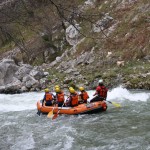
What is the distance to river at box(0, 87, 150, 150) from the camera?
9641 millimetres

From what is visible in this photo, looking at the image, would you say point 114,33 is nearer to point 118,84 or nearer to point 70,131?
point 118,84

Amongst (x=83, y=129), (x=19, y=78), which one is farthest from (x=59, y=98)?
(x=19, y=78)

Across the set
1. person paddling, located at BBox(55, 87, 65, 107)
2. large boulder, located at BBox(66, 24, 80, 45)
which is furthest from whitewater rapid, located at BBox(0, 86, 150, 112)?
large boulder, located at BBox(66, 24, 80, 45)

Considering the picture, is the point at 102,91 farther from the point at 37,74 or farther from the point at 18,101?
the point at 37,74

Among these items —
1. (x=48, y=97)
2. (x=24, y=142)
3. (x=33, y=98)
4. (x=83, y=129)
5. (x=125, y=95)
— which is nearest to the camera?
(x=24, y=142)

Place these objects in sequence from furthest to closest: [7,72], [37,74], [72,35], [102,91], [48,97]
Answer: [72,35]
[7,72]
[37,74]
[48,97]
[102,91]

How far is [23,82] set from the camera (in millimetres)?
21844

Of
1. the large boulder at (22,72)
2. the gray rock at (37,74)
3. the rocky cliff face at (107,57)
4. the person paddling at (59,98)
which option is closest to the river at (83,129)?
the person paddling at (59,98)

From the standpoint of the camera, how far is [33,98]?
18562 mm

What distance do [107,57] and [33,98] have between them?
641 cm

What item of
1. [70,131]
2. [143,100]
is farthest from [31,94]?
[70,131]

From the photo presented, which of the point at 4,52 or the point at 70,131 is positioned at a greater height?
the point at 4,52

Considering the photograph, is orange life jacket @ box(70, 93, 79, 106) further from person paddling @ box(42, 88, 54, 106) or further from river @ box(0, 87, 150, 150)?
person paddling @ box(42, 88, 54, 106)

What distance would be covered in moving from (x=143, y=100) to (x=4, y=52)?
982 inches
